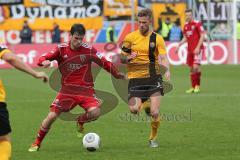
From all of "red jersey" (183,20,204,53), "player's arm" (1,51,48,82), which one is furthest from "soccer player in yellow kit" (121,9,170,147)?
"red jersey" (183,20,204,53)

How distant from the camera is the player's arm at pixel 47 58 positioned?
36.5ft

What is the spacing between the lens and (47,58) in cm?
1130

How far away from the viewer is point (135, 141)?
1241 cm

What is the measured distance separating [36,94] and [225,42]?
17.0 meters

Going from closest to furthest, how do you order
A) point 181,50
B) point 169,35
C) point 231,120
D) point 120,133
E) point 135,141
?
point 135,141
point 120,133
point 231,120
point 181,50
point 169,35

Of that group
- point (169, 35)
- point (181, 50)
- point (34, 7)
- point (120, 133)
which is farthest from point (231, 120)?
point (34, 7)

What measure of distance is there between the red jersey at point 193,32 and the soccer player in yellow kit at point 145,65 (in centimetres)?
1066

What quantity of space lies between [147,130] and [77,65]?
9.33 ft

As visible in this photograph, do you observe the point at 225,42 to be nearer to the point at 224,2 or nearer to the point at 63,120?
the point at 224,2

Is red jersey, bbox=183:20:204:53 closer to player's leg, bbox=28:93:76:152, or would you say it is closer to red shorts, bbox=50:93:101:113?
red shorts, bbox=50:93:101:113

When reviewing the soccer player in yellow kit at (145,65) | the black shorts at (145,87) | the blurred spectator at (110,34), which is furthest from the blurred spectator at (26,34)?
the black shorts at (145,87)

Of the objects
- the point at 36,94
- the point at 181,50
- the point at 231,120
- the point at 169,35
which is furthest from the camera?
the point at 169,35

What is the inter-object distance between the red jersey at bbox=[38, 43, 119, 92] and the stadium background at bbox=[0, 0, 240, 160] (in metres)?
1.06

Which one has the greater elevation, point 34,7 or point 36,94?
point 34,7
